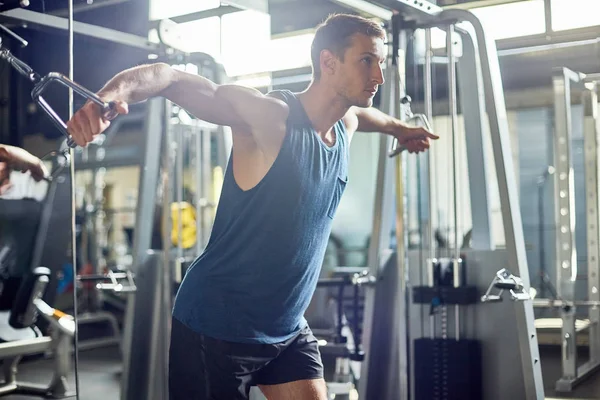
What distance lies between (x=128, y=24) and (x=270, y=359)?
1.38m

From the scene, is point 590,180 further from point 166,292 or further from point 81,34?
A: point 81,34

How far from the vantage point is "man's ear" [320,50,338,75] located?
6.99 ft

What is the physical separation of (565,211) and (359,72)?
3.26 meters

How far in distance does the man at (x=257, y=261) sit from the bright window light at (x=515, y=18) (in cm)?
218

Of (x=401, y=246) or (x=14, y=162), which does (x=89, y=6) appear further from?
(x=401, y=246)

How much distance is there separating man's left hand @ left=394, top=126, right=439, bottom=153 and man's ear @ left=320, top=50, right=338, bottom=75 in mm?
632

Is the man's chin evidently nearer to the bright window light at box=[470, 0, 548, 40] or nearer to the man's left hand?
the man's left hand

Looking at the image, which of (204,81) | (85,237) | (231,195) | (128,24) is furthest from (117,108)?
(85,237)

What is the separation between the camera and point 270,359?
194 cm

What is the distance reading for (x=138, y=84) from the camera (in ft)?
5.10

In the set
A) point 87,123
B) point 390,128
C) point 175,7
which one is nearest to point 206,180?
point 175,7

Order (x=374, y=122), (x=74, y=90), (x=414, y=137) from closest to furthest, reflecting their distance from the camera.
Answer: (x=74, y=90)
(x=374, y=122)
(x=414, y=137)

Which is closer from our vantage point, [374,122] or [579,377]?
[374,122]

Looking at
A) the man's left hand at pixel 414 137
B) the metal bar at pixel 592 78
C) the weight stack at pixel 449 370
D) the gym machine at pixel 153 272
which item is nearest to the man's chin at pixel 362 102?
the man's left hand at pixel 414 137
